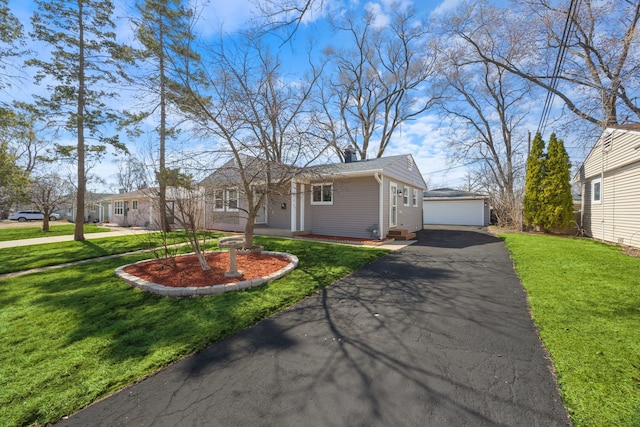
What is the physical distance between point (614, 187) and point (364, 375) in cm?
1337

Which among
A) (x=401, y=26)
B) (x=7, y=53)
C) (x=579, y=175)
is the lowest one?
(x=579, y=175)

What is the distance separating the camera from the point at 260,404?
208 centimetres

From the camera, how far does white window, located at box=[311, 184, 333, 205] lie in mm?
12211

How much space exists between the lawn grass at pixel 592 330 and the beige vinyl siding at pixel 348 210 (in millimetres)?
5707

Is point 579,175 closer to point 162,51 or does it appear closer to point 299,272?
point 299,272

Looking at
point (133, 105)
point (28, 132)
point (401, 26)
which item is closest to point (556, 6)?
point (401, 26)

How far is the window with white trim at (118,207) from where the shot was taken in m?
24.1

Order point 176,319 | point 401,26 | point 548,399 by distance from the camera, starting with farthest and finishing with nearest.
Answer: point 401,26 → point 176,319 → point 548,399

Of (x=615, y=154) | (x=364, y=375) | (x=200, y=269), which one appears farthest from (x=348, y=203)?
(x=615, y=154)

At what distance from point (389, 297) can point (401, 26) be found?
23.9 meters

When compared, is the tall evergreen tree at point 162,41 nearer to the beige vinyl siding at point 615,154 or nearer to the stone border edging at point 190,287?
the stone border edging at point 190,287

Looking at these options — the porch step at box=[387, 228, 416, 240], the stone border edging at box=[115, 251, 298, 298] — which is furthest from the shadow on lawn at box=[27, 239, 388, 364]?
the porch step at box=[387, 228, 416, 240]

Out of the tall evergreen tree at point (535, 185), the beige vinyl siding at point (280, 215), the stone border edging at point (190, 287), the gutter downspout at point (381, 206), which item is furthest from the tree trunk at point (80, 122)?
the tall evergreen tree at point (535, 185)

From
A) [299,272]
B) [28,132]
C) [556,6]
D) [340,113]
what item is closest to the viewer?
[299,272]
